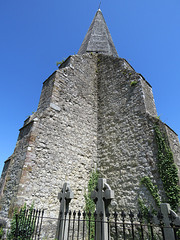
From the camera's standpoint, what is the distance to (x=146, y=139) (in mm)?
6309

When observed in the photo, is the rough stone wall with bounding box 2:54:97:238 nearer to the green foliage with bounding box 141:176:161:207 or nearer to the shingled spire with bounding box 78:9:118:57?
the green foliage with bounding box 141:176:161:207

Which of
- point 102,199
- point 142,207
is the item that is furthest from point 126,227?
point 102,199

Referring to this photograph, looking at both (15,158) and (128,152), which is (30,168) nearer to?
(15,158)

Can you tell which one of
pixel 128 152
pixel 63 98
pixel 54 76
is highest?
pixel 54 76

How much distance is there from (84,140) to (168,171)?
12.4ft

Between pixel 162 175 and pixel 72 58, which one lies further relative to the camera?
pixel 72 58

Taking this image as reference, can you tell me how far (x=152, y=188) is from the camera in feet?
17.9

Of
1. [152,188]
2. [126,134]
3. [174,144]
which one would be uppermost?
[126,134]

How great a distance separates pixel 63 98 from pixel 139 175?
14.9ft

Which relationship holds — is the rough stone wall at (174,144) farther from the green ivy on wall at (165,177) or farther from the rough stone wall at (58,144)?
the rough stone wall at (58,144)

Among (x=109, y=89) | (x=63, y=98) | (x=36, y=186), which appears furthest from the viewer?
(x=109, y=89)

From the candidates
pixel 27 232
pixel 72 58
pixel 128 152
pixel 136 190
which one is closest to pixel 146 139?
pixel 128 152

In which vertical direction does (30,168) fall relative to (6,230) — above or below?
above

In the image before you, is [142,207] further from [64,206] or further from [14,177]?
[14,177]
